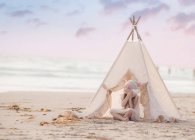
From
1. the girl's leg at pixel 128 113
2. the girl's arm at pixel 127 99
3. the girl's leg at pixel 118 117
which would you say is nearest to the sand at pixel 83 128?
the girl's leg at pixel 118 117

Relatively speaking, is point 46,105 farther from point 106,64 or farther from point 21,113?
point 106,64

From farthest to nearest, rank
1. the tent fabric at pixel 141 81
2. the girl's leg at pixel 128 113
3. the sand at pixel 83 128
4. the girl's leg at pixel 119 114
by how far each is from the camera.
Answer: the tent fabric at pixel 141 81
the girl's leg at pixel 119 114
the girl's leg at pixel 128 113
the sand at pixel 83 128

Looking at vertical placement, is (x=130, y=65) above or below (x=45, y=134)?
above

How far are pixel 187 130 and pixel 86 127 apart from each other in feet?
8.38

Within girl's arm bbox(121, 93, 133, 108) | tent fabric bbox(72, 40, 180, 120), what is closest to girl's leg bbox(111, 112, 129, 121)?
girl's arm bbox(121, 93, 133, 108)

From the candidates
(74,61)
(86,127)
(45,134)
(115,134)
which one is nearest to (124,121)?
(86,127)

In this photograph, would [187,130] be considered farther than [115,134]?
Yes

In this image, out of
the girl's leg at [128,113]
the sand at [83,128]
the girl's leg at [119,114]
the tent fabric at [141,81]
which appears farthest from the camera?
the tent fabric at [141,81]

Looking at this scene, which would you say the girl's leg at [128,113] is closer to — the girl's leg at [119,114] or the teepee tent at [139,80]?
the girl's leg at [119,114]

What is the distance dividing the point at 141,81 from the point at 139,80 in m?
0.08

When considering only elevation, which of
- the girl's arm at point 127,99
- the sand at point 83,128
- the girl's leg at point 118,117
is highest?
the girl's arm at point 127,99

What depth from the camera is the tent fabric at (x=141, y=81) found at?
48.3ft

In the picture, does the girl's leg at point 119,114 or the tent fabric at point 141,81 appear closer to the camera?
the girl's leg at point 119,114

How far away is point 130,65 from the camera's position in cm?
1525
